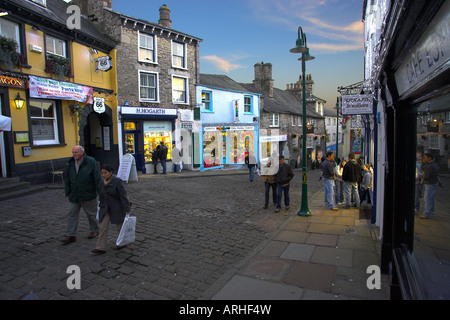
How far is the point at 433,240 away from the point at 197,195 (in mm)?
9200

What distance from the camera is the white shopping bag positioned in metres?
5.48

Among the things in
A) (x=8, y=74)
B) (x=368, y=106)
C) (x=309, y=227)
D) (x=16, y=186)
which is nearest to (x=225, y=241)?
(x=309, y=227)

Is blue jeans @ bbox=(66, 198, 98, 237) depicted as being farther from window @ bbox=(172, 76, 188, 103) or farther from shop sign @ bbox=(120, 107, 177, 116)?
window @ bbox=(172, 76, 188, 103)

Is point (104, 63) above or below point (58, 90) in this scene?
above

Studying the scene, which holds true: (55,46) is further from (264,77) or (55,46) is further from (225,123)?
(264,77)

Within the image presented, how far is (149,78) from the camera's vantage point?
1902 cm

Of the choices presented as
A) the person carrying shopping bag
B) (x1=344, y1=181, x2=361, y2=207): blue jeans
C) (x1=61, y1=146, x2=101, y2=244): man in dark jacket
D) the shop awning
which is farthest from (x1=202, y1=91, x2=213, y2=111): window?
the person carrying shopping bag

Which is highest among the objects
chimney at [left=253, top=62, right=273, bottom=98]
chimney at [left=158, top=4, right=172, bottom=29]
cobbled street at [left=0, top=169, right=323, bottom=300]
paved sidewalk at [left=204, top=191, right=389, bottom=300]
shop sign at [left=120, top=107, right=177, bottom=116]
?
chimney at [left=158, top=4, right=172, bottom=29]

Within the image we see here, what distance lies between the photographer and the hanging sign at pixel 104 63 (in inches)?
602

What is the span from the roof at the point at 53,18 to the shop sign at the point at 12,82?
8.53ft

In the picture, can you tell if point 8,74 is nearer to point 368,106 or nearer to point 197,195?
point 197,195

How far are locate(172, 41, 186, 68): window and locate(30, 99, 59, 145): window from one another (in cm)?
940

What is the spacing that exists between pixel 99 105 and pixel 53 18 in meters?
4.32

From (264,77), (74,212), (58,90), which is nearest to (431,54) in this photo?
(74,212)
